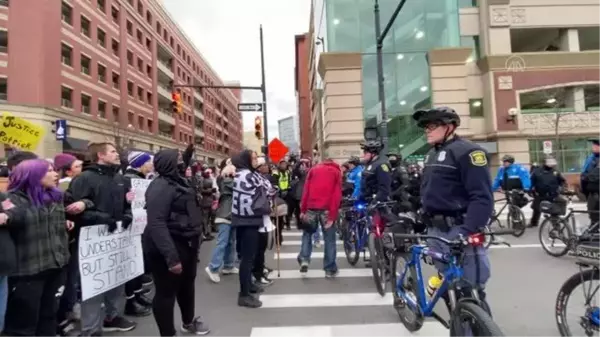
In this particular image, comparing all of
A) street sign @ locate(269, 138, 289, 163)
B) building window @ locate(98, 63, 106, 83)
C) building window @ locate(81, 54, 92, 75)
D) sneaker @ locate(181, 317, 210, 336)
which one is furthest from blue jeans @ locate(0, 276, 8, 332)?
building window @ locate(98, 63, 106, 83)

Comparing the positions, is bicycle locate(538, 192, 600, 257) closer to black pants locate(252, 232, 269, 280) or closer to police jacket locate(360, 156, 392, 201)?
police jacket locate(360, 156, 392, 201)

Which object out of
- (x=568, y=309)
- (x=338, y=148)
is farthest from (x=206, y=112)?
(x=568, y=309)

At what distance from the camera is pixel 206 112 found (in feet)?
263

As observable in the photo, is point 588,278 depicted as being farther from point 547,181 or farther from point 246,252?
point 547,181

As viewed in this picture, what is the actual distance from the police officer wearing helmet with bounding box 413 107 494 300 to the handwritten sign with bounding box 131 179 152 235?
139 inches

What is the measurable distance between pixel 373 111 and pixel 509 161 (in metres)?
10.7

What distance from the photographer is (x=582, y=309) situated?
3.59 meters

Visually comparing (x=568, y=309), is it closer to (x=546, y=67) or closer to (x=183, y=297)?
(x=183, y=297)

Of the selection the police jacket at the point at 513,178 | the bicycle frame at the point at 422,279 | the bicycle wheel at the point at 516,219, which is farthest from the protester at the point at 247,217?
the police jacket at the point at 513,178

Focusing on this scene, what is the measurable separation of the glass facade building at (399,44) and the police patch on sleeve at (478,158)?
18.3 metres

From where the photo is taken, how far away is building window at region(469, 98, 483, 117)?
23.5 meters

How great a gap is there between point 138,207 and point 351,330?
10.4 ft

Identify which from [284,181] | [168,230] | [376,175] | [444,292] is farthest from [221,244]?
[284,181]

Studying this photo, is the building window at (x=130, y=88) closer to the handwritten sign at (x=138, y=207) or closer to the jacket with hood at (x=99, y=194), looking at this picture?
the handwritten sign at (x=138, y=207)
